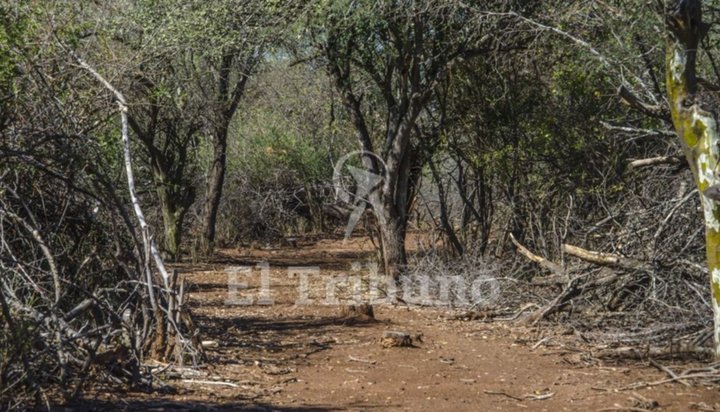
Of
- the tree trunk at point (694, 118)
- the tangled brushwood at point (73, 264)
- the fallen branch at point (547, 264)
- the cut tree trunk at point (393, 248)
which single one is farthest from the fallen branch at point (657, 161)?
the cut tree trunk at point (393, 248)

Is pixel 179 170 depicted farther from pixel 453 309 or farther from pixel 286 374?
pixel 286 374

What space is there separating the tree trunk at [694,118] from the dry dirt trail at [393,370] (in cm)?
101

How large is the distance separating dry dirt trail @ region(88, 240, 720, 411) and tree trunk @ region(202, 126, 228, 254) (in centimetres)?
537

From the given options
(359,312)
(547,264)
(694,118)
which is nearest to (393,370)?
(359,312)

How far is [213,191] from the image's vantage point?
57.3 feet

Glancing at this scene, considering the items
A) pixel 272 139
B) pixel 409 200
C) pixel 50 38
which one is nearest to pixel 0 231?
pixel 50 38

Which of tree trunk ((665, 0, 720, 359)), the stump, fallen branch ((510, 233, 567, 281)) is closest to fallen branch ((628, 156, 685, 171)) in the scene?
tree trunk ((665, 0, 720, 359))

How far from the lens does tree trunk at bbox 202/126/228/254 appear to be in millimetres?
17141

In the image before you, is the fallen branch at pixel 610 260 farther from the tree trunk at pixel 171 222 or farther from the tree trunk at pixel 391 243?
the tree trunk at pixel 171 222

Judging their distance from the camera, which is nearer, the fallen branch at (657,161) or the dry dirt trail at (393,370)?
the dry dirt trail at (393,370)

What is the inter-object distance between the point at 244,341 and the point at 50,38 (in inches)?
126

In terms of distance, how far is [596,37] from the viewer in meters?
11.1

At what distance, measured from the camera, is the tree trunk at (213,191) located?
17141 millimetres

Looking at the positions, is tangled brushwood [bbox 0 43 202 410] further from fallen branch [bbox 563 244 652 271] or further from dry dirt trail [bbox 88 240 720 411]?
fallen branch [bbox 563 244 652 271]
